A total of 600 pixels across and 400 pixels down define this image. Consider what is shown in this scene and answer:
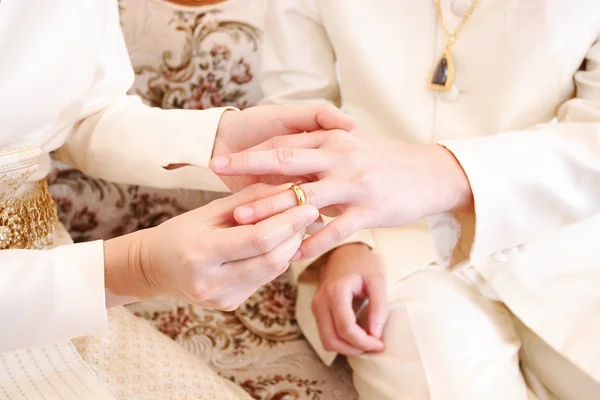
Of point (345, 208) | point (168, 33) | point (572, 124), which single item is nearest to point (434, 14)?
point (572, 124)

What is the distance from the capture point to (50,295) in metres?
0.60

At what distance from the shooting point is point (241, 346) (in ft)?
3.10

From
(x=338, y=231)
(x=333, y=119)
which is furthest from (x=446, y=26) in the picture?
(x=338, y=231)

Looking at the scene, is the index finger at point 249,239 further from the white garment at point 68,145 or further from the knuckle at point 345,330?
the knuckle at point 345,330

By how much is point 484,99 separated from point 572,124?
13 cm

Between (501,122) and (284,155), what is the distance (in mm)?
371

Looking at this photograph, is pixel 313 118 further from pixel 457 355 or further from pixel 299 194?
pixel 457 355

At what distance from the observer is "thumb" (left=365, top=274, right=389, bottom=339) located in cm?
85

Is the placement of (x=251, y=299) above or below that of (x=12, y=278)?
below

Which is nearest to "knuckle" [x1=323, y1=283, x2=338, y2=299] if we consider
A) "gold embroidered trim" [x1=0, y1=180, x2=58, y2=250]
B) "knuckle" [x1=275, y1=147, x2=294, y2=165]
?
"knuckle" [x1=275, y1=147, x2=294, y2=165]

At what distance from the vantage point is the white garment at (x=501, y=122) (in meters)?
0.79

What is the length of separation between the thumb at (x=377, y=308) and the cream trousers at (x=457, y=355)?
0.6 inches

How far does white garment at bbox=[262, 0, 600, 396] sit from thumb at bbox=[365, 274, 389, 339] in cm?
4

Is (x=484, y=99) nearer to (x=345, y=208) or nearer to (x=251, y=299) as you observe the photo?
(x=345, y=208)
